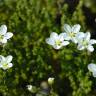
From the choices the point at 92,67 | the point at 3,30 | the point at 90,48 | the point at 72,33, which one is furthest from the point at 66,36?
the point at 3,30

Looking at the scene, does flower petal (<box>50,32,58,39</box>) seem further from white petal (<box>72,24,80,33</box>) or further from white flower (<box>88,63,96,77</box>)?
white flower (<box>88,63,96,77</box>)

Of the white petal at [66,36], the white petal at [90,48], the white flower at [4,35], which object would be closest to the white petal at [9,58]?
the white flower at [4,35]

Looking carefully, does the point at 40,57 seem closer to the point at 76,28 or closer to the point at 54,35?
the point at 54,35

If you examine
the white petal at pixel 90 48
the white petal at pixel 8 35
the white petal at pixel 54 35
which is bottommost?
the white petal at pixel 90 48

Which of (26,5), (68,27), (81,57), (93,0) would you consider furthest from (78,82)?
(93,0)

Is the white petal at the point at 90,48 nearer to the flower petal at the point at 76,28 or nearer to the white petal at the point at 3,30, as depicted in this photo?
the flower petal at the point at 76,28

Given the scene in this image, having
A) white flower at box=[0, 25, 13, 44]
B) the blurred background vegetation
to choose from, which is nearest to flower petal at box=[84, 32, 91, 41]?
the blurred background vegetation

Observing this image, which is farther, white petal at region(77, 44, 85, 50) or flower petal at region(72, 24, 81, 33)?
flower petal at region(72, 24, 81, 33)
